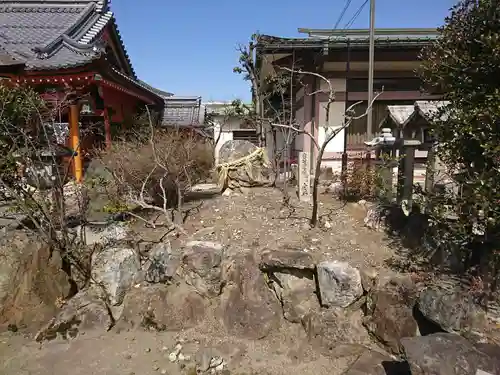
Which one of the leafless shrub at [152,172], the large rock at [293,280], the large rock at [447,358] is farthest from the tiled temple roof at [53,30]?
the large rock at [447,358]

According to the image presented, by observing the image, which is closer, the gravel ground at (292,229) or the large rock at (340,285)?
the large rock at (340,285)

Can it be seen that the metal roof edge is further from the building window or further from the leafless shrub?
the leafless shrub

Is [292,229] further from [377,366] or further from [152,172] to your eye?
[152,172]

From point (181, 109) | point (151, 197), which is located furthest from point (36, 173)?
point (181, 109)

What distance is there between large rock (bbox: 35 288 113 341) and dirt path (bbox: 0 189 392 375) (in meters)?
0.13

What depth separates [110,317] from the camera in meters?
5.13

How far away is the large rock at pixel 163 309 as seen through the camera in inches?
197

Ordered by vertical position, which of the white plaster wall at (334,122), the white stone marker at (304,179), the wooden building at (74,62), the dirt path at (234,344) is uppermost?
the wooden building at (74,62)

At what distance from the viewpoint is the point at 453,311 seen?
3932 millimetres

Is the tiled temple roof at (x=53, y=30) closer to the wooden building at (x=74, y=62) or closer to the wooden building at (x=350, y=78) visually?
the wooden building at (x=74, y=62)

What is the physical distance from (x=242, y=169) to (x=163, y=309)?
383 cm

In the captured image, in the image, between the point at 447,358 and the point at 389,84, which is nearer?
the point at 447,358

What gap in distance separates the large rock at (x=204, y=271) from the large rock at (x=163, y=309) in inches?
5.1

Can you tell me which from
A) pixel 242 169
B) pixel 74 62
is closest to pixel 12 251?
pixel 242 169
